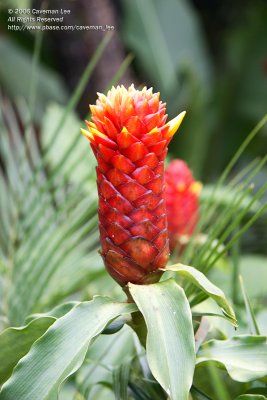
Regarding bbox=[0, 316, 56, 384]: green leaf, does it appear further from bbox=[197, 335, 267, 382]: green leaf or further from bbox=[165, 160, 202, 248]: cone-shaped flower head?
bbox=[165, 160, 202, 248]: cone-shaped flower head

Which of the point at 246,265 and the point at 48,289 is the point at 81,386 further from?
the point at 246,265

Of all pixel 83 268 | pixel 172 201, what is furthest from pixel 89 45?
pixel 83 268

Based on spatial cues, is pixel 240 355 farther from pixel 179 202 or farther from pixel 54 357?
pixel 179 202

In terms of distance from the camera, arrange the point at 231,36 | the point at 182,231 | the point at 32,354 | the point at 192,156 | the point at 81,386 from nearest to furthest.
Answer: the point at 32,354
the point at 81,386
the point at 182,231
the point at 192,156
the point at 231,36

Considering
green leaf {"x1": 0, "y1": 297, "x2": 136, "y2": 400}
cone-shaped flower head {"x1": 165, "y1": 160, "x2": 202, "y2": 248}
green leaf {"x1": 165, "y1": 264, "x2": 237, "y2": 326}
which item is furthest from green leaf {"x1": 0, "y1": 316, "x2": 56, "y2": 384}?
cone-shaped flower head {"x1": 165, "y1": 160, "x2": 202, "y2": 248}

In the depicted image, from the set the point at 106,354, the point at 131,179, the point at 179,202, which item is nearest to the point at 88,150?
the point at 179,202
